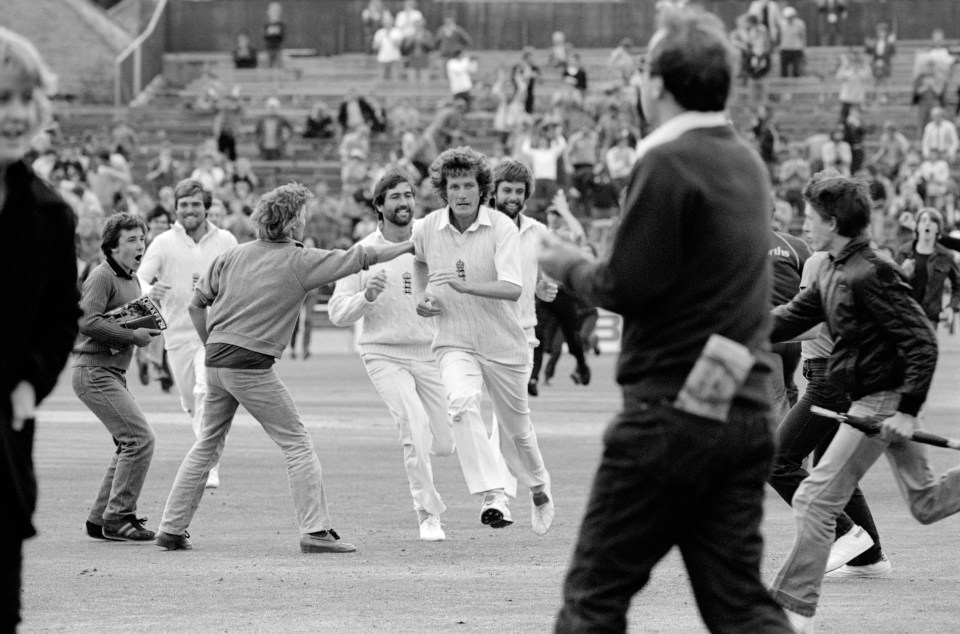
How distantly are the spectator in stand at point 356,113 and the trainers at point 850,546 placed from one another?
90.5 ft

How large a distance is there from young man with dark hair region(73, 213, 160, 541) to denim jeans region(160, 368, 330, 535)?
1.47 ft

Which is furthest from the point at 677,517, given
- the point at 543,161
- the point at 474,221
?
the point at 543,161

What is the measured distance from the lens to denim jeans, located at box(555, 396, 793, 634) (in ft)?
14.7

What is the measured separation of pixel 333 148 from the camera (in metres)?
35.7

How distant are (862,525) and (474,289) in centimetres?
241

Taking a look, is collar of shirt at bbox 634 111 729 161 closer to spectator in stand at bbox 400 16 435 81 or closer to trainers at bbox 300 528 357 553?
trainers at bbox 300 528 357 553

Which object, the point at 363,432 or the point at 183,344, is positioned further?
the point at 363,432

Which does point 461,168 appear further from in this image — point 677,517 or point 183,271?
point 677,517

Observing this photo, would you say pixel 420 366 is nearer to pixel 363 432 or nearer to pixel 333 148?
pixel 363 432

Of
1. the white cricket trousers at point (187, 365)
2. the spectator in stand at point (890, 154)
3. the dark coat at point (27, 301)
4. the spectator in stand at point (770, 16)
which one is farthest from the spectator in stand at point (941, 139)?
the dark coat at point (27, 301)

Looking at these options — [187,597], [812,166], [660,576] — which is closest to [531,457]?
[660,576]

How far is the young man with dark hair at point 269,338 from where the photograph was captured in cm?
902

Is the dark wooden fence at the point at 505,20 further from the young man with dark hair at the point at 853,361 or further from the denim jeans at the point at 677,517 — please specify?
the denim jeans at the point at 677,517

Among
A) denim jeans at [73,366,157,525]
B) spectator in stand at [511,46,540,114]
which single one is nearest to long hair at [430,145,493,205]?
denim jeans at [73,366,157,525]
